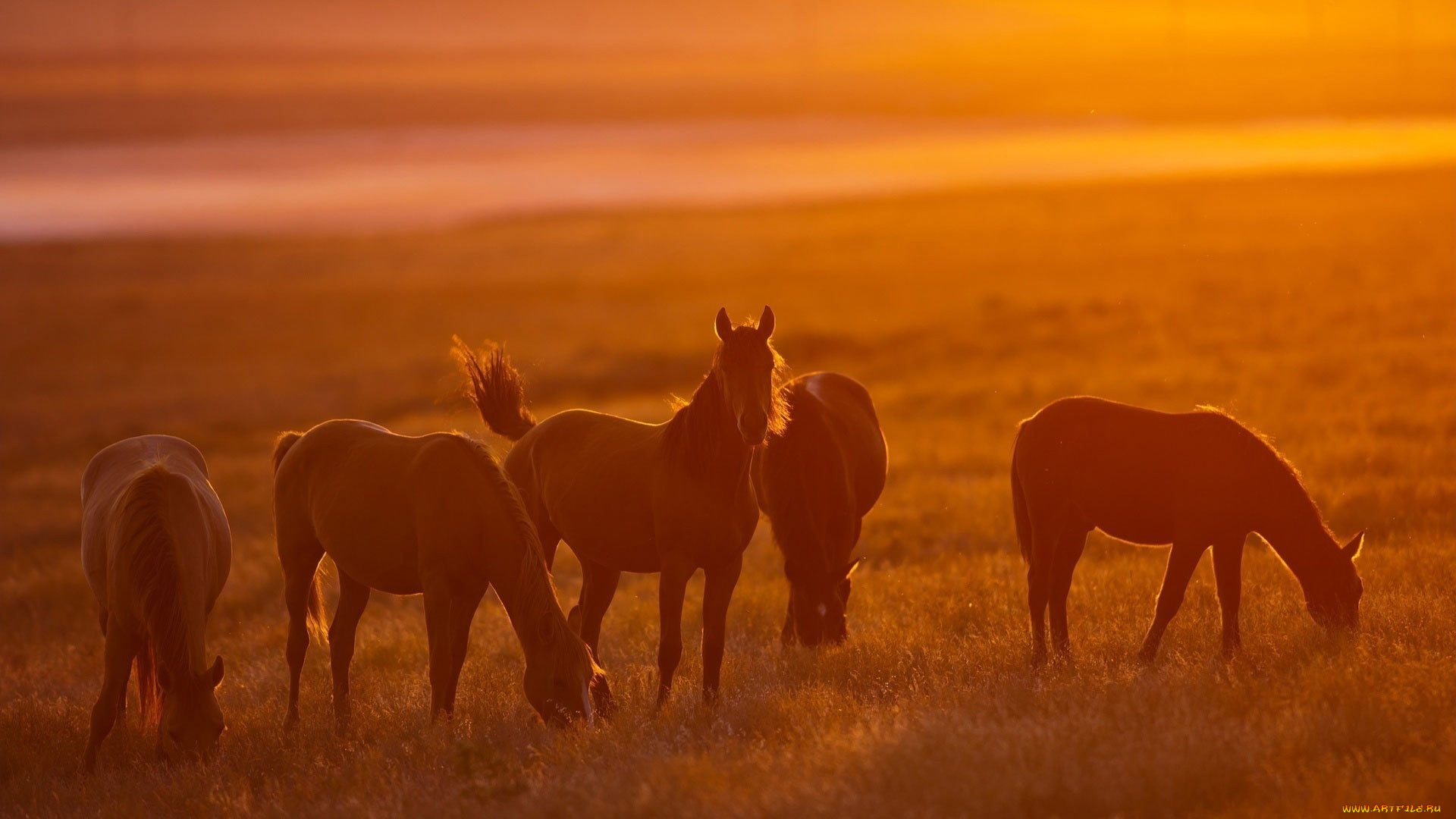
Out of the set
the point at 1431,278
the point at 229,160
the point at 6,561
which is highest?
the point at 229,160

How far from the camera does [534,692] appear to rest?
23.5ft

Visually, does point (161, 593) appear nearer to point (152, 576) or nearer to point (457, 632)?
point (152, 576)

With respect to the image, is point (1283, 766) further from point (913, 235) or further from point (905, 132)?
point (905, 132)

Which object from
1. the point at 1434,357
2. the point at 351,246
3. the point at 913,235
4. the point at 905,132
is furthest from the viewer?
the point at 905,132

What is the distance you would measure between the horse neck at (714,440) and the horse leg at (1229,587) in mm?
2755

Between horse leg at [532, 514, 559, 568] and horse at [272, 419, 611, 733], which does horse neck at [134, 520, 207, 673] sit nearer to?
horse at [272, 419, 611, 733]

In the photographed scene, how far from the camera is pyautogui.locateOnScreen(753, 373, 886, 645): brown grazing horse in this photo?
8930 millimetres

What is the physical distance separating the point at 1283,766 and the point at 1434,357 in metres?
16.9

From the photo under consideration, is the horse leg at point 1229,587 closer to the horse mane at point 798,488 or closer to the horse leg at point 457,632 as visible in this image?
the horse mane at point 798,488

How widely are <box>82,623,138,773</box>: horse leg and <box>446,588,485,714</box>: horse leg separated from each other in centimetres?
195

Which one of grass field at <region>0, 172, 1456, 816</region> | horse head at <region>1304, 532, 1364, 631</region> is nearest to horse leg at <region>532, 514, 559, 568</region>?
grass field at <region>0, 172, 1456, 816</region>

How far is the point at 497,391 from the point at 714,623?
291 centimetres

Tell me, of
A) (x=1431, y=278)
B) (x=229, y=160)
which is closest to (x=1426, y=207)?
(x=1431, y=278)

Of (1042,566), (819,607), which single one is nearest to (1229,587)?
(1042,566)
